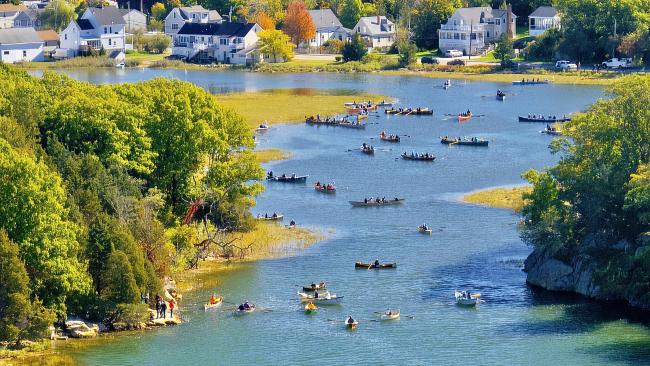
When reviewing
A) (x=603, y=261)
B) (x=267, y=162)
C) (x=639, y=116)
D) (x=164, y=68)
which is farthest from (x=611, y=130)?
(x=164, y=68)

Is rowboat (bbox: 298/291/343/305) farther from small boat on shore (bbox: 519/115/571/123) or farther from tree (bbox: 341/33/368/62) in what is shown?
tree (bbox: 341/33/368/62)

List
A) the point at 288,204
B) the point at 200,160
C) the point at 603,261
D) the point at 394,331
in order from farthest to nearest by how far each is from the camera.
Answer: the point at 288,204 → the point at 200,160 → the point at 603,261 → the point at 394,331

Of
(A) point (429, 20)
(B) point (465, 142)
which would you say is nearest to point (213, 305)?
(B) point (465, 142)

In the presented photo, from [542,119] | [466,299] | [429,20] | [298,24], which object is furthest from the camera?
[298,24]

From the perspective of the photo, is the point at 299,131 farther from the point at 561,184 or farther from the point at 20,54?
the point at 20,54

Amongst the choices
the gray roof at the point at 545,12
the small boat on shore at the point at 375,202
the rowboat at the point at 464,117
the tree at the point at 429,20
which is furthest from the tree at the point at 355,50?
the small boat on shore at the point at 375,202

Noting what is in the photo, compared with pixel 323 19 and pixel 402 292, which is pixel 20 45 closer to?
pixel 323 19
